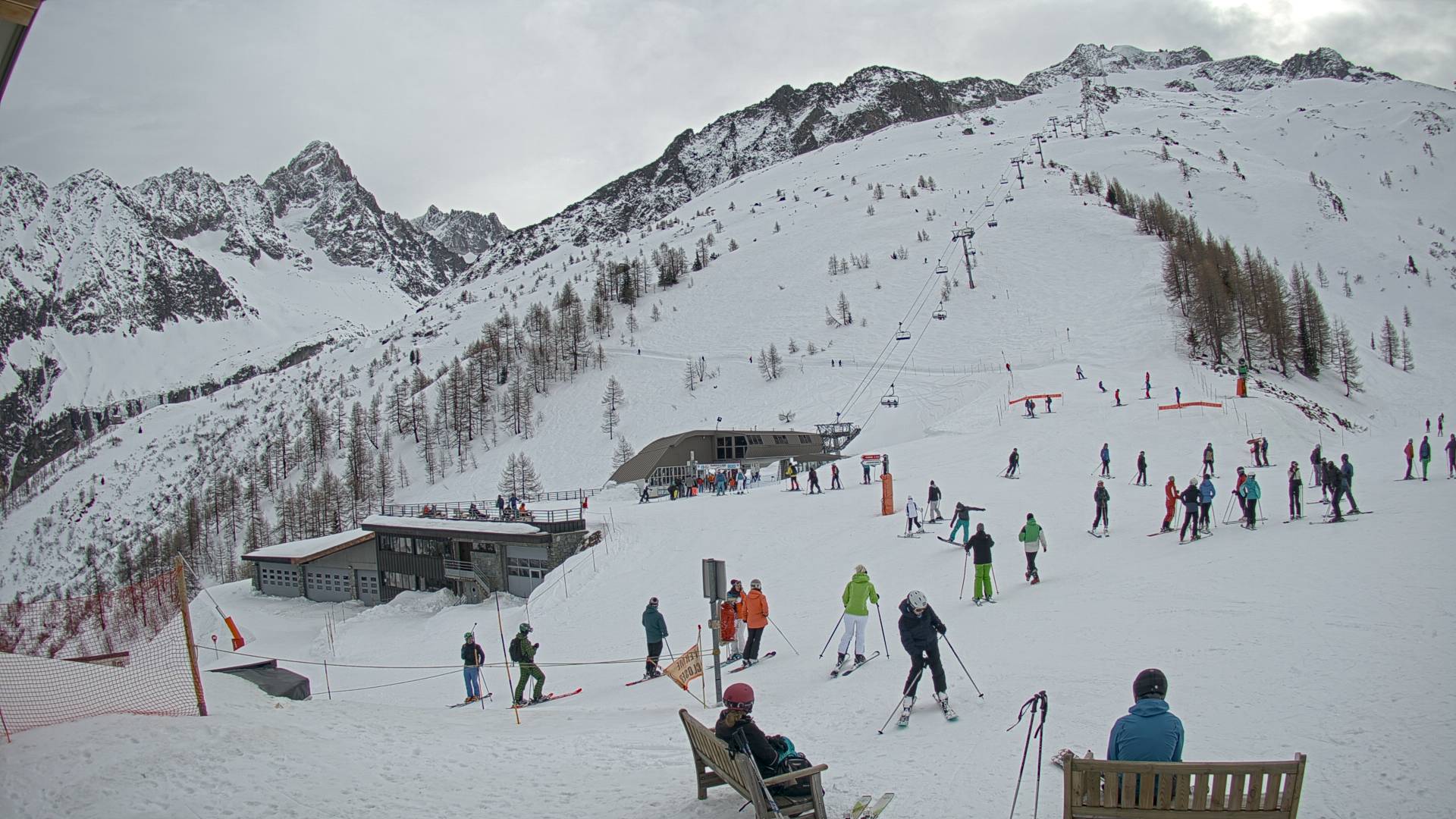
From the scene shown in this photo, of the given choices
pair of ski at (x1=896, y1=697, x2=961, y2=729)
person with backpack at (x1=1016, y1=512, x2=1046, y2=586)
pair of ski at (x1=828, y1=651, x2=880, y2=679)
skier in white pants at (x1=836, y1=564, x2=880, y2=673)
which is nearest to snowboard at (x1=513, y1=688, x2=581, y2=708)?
pair of ski at (x1=828, y1=651, x2=880, y2=679)

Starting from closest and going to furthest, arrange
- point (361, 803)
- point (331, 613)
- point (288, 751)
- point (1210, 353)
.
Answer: point (361, 803)
point (288, 751)
point (331, 613)
point (1210, 353)

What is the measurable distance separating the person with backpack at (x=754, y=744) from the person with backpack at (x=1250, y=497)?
14274 millimetres

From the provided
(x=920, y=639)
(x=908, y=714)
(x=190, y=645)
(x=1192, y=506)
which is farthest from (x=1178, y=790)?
(x=1192, y=506)

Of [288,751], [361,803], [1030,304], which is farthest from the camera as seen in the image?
[1030,304]

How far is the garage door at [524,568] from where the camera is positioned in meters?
29.8

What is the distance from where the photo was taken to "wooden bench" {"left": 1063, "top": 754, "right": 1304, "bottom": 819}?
4.19 m

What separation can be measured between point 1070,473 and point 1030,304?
1687 inches

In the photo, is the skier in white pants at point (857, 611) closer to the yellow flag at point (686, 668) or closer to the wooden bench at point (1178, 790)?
the yellow flag at point (686, 668)

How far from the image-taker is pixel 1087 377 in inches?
1801

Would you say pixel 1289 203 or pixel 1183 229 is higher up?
pixel 1289 203

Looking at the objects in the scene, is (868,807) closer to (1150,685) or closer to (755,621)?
(1150,685)

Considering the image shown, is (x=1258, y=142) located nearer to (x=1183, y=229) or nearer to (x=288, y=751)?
(x=1183, y=229)

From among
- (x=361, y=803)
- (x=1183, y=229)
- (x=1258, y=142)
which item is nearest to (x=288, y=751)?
(x=361, y=803)

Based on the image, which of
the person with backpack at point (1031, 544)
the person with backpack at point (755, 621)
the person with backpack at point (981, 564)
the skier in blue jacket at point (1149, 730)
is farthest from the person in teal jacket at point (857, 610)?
the skier in blue jacket at point (1149, 730)
